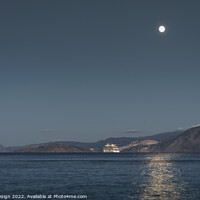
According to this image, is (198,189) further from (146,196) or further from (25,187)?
(25,187)

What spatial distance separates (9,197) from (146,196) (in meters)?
20.9

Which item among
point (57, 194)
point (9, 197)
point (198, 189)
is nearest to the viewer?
point (9, 197)

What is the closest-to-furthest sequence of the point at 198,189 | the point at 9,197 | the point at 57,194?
the point at 9,197 → the point at 57,194 → the point at 198,189

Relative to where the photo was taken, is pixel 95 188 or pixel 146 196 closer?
pixel 146 196

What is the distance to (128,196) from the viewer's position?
2009 inches

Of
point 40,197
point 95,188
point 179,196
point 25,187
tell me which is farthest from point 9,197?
point 179,196

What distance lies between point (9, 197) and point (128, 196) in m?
18.1

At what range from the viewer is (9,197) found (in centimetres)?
4888

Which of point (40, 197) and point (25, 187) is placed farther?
point (25, 187)

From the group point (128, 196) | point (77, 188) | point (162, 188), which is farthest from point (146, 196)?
point (77, 188)

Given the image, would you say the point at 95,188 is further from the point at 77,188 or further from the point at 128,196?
the point at 128,196

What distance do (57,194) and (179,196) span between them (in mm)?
19357

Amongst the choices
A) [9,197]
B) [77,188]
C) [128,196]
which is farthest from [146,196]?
[9,197]

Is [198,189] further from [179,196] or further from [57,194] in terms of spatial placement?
[57,194]
